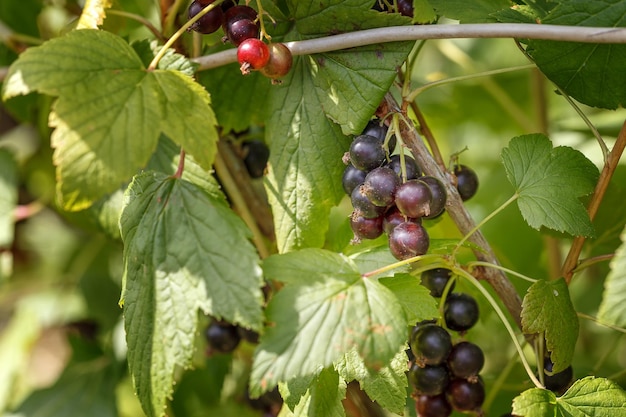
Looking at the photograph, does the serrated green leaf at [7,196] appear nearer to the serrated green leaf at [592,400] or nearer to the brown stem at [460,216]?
the brown stem at [460,216]

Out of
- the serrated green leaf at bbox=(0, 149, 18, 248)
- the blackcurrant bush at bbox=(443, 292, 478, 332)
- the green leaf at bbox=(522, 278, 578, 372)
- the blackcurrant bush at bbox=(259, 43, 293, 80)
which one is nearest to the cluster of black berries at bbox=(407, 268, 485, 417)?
the blackcurrant bush at bbox=(443, 292, 478, 332)

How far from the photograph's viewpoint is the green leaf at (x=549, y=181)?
0.90 m

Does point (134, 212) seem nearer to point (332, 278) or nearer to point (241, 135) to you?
point (332, 278)

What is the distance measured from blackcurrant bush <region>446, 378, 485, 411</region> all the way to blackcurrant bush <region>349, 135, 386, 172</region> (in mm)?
353

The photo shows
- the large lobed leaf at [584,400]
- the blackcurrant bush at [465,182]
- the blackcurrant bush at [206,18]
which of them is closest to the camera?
the large lobed leaf at [584,400]

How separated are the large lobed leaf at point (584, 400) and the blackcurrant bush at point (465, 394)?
6.0 inches

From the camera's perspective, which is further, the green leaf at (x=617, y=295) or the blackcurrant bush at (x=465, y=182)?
the blackcurrant bush at (x=465, y=182)

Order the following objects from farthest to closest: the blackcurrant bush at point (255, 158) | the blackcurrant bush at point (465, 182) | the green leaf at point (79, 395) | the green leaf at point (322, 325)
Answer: the green leaf at point (79, 395)
the blackcurrant bush at point (255, 158)
the blackcurrant bush at point (465, 182)
the green leaf at point (322, 325)

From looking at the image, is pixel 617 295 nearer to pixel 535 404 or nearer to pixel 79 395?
pixel 535 404

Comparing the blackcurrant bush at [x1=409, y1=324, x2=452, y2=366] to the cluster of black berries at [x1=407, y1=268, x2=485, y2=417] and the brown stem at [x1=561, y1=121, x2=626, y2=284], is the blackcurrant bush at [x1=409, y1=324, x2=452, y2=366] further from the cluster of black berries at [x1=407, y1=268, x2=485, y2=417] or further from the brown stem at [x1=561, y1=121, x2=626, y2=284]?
the brown stem at [x1=561, y1=121, x2=626, y2=284]

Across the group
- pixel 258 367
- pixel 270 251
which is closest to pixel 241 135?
pixel 270 251

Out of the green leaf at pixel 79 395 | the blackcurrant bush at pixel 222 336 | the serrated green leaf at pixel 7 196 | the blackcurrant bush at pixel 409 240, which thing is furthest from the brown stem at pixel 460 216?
the serrated green leaf at pixel 7 196

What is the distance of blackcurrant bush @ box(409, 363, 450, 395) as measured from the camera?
0.98 metres

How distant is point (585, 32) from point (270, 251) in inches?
27.0
